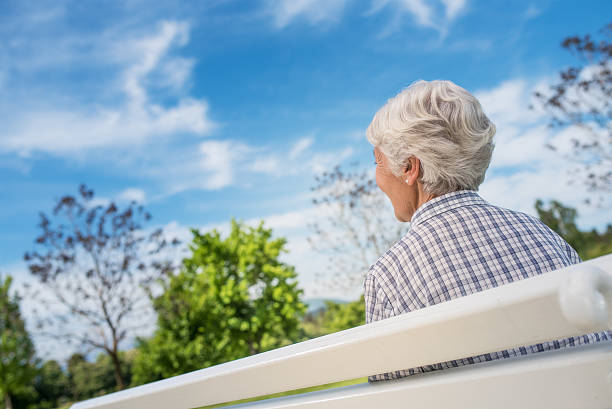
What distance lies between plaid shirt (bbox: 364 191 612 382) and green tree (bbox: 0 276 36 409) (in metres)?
19.4

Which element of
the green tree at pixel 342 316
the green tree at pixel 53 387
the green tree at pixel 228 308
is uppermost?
the green tree at pixel 228 308

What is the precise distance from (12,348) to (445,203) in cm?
2072

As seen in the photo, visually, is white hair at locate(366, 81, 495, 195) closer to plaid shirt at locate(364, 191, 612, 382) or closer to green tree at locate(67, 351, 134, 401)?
plaid shirt at locate(364, 191, 612, 382)

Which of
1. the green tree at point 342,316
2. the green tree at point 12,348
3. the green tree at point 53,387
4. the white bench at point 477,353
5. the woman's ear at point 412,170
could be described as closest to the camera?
the white bench at point 477,353

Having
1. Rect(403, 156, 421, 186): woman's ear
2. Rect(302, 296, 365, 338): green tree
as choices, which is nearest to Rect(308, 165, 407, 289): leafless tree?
Rect(302, 296, 365, 338): green tree

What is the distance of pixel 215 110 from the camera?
30.4 m

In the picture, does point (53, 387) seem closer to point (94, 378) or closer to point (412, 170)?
point (94, 378)

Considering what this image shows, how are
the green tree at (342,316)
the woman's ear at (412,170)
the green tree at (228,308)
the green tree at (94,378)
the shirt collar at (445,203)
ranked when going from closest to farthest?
the shirt collar at (445,203) → the woman's ear at (412,170) → the green tree at (228,308) → the green tree at (342,316) → the green tree at (94,378)

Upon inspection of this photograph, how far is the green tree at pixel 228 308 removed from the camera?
9180 millimetres

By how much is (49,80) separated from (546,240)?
27.5 metres

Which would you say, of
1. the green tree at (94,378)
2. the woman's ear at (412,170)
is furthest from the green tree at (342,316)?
the woman's ear at (412,170)

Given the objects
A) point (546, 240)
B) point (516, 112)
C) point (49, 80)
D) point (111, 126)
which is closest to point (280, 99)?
point (111, 126)

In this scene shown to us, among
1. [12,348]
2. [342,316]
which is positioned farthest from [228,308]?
[12,348]

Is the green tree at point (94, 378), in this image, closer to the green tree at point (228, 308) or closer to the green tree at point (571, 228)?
the green tree at point (228, 308)
